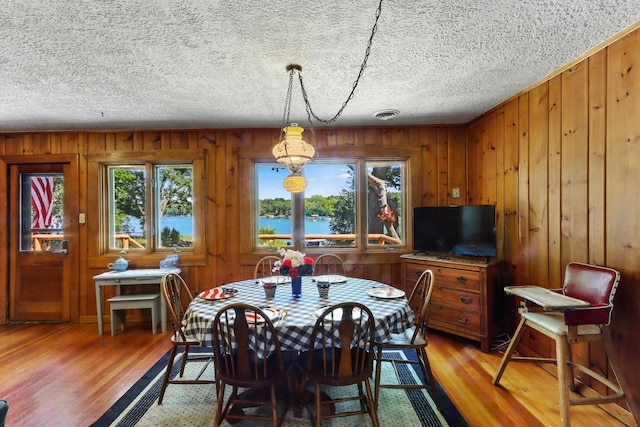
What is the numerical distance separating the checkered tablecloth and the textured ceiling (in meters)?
1.71

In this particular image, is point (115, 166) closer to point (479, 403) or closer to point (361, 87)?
point (361, 87)

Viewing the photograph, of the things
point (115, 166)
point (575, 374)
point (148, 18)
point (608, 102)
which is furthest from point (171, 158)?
point (575, 374)

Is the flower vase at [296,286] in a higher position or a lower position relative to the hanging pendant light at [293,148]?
lower

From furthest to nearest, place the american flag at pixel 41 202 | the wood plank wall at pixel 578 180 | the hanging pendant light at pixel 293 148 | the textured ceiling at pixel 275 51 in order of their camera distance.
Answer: the american flag at pixel 41 202, the hanging pendant light at pixel 293 148, the wood plank wall at pixel 578 180, the textured ceiling at pixel 275 51

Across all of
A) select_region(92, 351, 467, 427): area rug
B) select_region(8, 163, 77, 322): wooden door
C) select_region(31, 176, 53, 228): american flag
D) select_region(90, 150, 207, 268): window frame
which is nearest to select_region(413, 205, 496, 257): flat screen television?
select_region(92, 351, 467, 427): area rug

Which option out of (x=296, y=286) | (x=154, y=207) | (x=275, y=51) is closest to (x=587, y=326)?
(x=296, y=286)

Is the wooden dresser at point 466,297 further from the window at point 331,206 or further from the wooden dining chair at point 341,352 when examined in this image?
the wooden dining chair at point 341,352

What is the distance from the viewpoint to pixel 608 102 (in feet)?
6.72

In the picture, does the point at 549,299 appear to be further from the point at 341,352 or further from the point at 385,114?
the point at 385,114

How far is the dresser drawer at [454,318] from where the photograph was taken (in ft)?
9.63

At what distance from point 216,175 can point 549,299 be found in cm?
350

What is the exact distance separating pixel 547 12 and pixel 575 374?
254 centimetres

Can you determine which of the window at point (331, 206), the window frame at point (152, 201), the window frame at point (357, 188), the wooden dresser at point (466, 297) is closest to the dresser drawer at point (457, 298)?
the wooden dresser at point (466, 297)

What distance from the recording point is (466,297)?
118 inches
